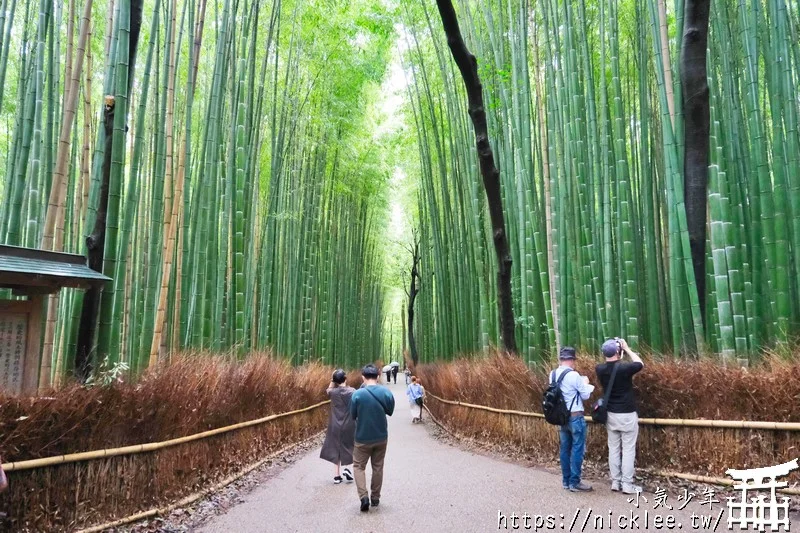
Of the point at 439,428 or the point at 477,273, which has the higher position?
the point at 477,273

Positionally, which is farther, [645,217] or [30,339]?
[645,217]

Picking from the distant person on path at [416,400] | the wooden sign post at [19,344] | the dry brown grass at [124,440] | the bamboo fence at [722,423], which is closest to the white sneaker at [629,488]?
the bamboo fence at [722,423]

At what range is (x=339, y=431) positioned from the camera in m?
4.61

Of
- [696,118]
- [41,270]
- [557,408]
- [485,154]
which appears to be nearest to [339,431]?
[557,408]

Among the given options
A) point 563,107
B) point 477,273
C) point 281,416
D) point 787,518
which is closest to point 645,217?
point 563,107

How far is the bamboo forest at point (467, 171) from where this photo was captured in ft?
12.6

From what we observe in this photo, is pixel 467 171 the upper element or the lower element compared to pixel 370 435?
upper

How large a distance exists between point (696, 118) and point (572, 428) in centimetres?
235

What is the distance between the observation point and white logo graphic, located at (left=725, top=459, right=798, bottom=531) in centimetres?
261

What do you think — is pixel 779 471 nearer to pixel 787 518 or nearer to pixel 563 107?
pixel 787 518

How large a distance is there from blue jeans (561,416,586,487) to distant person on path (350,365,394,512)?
1.17m

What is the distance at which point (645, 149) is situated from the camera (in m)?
5.47

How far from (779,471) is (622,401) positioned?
0.84m

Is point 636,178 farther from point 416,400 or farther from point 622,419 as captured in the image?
point 416,400
